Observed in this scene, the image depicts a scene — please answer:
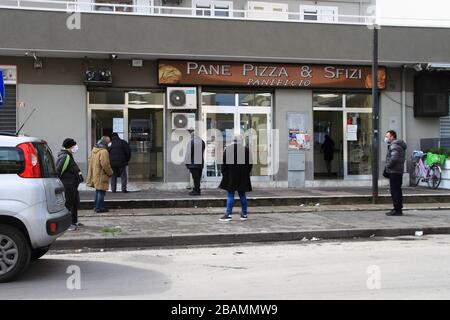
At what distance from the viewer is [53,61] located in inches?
612

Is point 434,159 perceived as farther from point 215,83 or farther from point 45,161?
point 45,161

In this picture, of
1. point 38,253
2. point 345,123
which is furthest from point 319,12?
point 38,253

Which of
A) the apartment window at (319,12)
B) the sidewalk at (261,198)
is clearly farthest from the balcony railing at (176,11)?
the sidewalk at (261,198)

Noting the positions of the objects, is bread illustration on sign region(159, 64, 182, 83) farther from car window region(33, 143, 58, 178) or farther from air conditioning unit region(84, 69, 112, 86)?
car window region(33, 143, 58, 178)

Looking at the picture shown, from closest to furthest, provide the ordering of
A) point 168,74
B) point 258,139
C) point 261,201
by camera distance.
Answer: point 261,201 → point 168,74 → point 258,139

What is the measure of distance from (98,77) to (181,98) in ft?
7.94

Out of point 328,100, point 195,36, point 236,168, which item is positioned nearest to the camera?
point 236,168

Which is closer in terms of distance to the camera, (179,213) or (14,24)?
(179,213)

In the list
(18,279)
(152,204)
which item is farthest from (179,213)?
(18,279)

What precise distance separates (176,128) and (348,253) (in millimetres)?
8611

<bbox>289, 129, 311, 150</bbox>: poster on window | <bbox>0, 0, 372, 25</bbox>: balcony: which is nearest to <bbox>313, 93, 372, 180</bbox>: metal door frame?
<bbox>289, 129, 311, 150</bbox>: poster on window

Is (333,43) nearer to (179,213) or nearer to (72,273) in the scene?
(179,213)

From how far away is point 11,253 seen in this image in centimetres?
661
